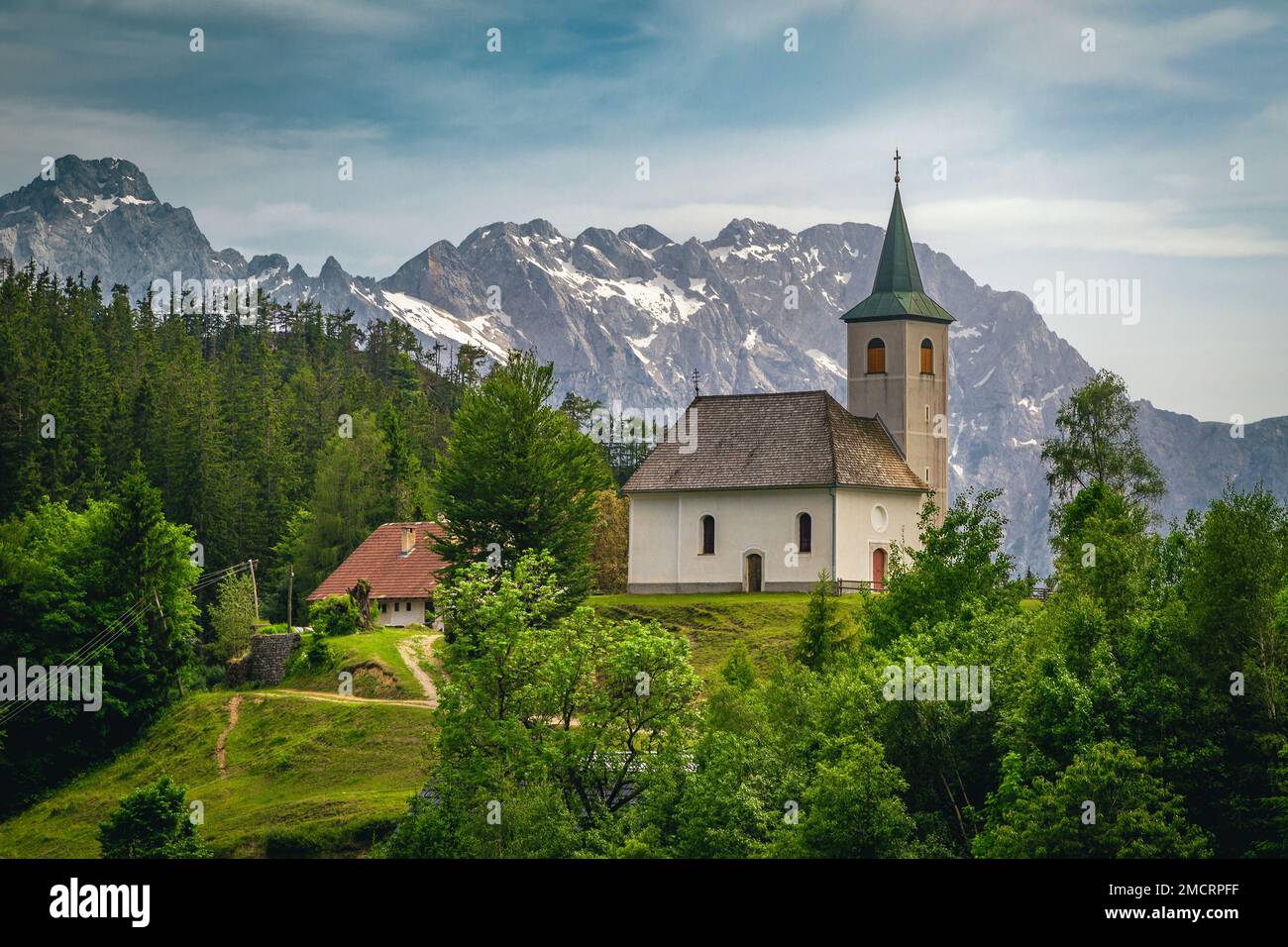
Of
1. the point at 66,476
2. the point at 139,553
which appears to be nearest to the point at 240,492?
the point at 66,476

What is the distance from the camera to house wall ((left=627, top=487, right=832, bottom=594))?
222 ft

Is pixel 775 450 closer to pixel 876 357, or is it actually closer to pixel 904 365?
pixel 904 365

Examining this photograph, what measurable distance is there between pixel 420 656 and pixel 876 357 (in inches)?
1054

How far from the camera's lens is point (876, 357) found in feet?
249

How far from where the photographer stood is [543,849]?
35.9m

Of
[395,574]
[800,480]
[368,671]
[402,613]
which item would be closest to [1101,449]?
[800,480]

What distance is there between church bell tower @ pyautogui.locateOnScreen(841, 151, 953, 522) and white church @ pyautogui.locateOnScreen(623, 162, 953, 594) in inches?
3.0

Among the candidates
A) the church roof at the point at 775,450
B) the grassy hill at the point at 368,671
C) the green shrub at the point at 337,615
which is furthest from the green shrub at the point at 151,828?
the church roof at the point at 775,450

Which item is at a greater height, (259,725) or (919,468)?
(919,468)

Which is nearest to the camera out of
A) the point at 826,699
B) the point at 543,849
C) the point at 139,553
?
the point at 543,849
